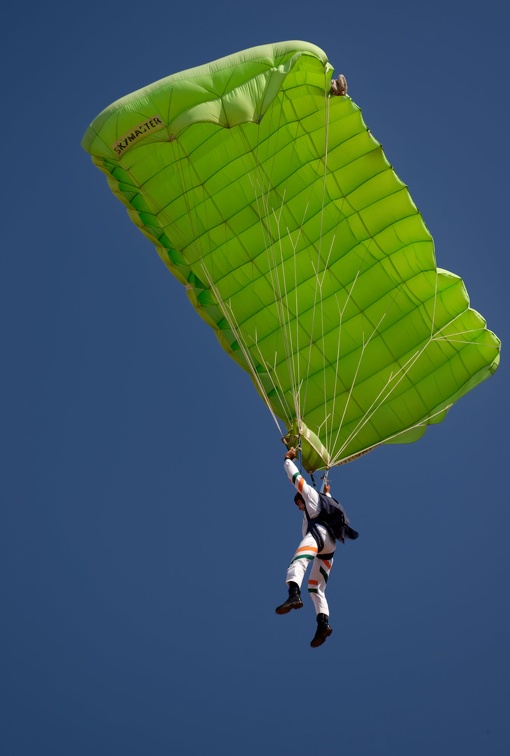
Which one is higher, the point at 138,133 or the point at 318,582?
the point at 138,133

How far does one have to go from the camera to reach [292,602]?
10594mm

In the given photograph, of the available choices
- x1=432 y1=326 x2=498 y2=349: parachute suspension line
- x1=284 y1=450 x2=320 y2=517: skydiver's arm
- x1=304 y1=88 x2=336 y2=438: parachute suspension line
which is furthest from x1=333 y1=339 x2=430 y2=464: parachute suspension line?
x1=284 y1=450 x2=320 y2=517: skydiver's arm

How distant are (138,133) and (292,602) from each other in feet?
15.7

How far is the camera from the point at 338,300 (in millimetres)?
13664

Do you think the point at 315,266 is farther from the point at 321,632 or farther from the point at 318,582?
the point at 321,632

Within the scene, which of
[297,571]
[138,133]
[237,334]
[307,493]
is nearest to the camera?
[297,571]

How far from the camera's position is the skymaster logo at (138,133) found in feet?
38.6

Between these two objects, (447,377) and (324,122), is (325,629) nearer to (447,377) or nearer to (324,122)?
(447,377)

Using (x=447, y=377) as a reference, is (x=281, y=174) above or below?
above

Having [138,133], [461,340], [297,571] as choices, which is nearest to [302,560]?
[297,571]

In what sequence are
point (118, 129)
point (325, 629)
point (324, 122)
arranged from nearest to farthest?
point (325, 629) → point (118, 129) → point (324, 122)

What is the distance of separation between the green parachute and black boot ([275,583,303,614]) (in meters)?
1.98

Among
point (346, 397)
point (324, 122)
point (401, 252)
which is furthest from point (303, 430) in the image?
point (324, 122)

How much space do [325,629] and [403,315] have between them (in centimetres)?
415
